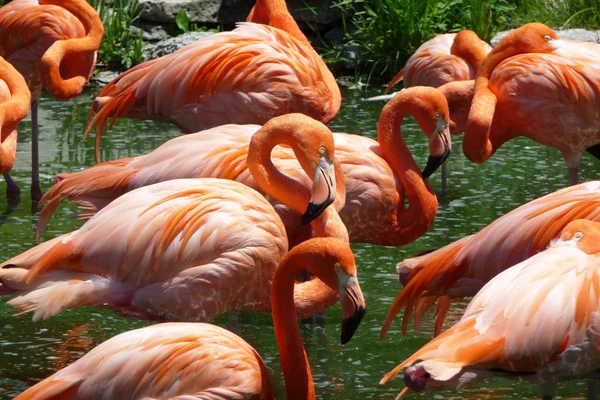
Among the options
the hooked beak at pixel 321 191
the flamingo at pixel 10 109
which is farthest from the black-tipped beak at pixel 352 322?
the flamingo at pixel 10 109

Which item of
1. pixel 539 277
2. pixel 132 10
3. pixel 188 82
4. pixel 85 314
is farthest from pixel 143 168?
pixel 132 10

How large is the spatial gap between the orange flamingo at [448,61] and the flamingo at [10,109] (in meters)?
2.57

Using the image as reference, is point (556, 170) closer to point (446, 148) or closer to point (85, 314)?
point (446, 148)

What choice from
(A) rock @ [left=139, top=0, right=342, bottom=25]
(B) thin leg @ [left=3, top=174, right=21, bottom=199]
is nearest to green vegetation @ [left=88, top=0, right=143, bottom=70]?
(A) rock @ [left=139, top=0, right=342, bottom=25]

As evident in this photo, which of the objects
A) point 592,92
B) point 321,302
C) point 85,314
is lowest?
point 85,314

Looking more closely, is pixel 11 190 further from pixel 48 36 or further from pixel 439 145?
pixel 439 145

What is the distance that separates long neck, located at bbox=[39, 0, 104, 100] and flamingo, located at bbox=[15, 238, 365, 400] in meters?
3.53

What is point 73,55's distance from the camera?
6906 mm

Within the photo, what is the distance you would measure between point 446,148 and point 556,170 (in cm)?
207

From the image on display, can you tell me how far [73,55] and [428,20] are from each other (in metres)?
3.50

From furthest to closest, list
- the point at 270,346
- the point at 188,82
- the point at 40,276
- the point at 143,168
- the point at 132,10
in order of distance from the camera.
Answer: the point at 132,10, the point at 188,82, the point at 143,168, the point at 270,346, the point at 40,276

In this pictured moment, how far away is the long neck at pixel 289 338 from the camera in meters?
3.48

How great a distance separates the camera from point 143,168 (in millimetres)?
4773

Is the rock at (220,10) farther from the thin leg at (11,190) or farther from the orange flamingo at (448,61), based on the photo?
the thin leg at (11,190)
